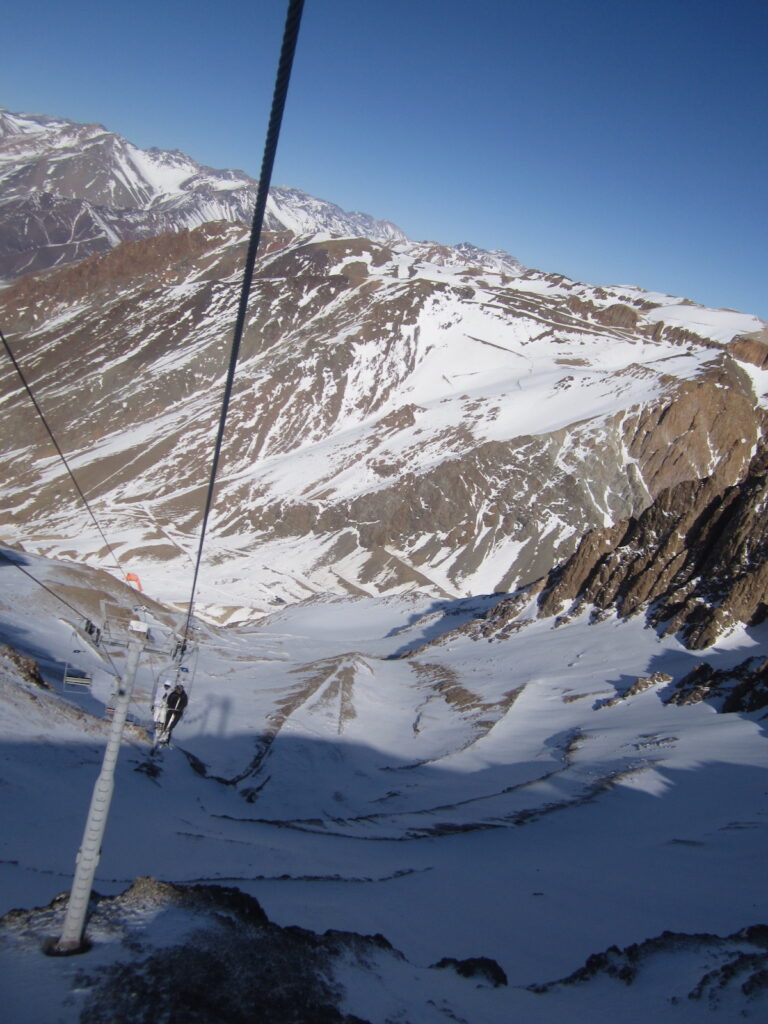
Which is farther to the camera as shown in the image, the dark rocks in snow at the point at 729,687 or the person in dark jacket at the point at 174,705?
the dark rocks in snow at the point at 729,687

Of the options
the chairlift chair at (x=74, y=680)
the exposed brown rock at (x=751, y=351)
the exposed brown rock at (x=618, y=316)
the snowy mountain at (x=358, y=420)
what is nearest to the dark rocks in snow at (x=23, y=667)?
the chairlift chair at (x=74, y=680)

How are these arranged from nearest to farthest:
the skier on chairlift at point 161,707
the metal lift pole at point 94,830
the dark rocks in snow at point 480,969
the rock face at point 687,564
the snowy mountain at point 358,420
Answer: the metal lift pole at point 94,830
the dark rocks in snow at point 480,969
the skier on chairlift at point 161,707
the rock face at point 687,564
the snowy mountain at point 358,420

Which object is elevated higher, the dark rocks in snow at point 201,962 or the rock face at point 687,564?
the rock face at point 687,564

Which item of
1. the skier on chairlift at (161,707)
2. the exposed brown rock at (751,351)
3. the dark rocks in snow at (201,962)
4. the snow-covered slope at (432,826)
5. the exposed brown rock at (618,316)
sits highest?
the exposed brown rock at (618,316)

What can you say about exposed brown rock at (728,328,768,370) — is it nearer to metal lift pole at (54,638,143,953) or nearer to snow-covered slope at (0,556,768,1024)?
snow-covered slope at (0,556,768,1024)

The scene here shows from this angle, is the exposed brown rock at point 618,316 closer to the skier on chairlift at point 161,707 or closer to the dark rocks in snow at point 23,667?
the dark rocks in snow at point 23,667

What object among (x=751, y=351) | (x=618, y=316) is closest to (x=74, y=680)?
(x=751, y=351)

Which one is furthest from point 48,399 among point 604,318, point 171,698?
point 171,698
